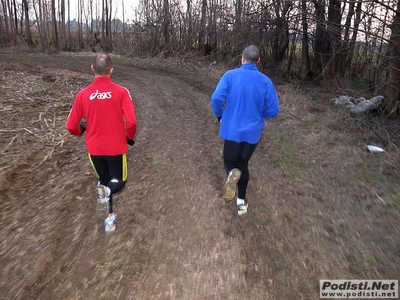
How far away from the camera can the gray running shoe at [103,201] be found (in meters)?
3.52

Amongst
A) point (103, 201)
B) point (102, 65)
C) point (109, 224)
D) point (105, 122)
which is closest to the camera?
point (102, 65)

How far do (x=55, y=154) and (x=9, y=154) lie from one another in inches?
27.5

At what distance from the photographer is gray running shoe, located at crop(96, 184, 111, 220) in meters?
3.52

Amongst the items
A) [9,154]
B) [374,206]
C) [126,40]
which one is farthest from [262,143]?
[126,40]

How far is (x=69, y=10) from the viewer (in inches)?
1463

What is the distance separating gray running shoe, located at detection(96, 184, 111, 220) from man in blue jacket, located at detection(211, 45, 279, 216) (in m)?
1.39

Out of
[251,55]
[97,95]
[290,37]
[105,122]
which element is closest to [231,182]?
[251,55]

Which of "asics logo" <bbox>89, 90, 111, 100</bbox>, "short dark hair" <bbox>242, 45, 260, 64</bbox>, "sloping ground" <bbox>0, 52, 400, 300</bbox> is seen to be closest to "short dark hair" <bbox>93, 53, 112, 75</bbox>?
"asics logo" <bbox>89, 90, 111, 100</bbox>

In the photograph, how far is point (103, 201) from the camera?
3555 millimetres

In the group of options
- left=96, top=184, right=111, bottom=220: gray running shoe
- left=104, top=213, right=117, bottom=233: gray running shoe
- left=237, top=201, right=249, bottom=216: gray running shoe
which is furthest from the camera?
left=237, top=201, right=249, bottom=216: gray running shoe

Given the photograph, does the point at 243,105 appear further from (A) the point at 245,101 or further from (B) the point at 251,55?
(B) the point at 251,55

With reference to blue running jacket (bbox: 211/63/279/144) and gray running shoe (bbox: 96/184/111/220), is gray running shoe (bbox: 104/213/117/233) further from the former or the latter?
blue running jacket (bbox: 211/63/279/144)

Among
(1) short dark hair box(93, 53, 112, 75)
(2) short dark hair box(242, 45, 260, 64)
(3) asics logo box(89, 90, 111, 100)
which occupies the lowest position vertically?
(3) asics logo box(89, 90, 111, 100)

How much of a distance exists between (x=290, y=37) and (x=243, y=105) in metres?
14.6
